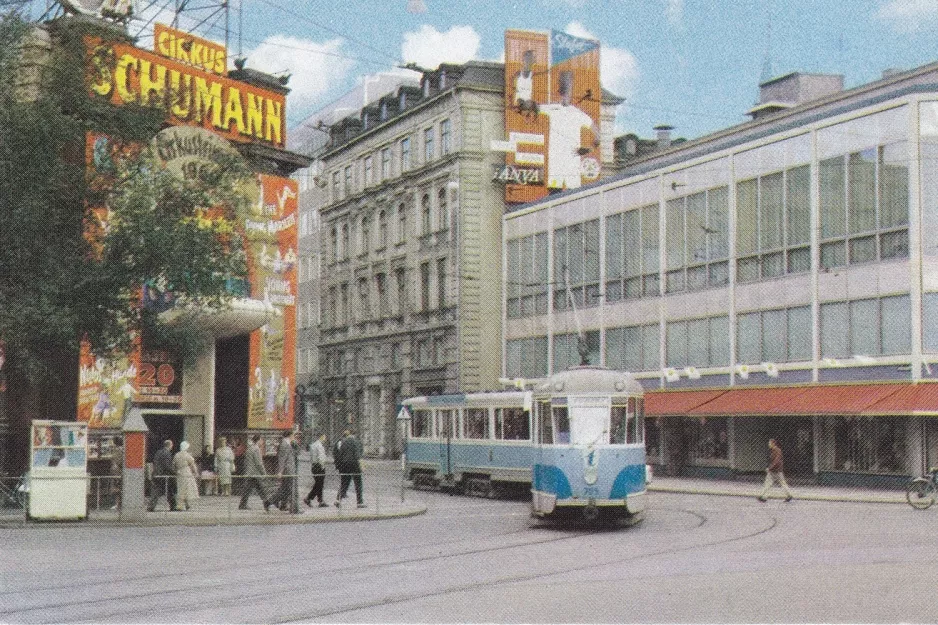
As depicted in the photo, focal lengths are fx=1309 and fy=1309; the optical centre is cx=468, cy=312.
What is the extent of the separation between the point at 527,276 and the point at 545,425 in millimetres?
36116

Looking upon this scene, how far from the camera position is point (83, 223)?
1100 inches

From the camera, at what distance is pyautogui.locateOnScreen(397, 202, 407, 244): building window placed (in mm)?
70500

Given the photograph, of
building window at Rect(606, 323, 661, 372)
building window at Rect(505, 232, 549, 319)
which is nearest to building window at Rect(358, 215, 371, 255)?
building window at Rect(505, 232, 549, 319)

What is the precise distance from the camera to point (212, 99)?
1438 inches

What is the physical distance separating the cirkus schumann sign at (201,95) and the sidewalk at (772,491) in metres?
16.1

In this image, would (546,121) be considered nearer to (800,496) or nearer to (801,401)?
(801,401)

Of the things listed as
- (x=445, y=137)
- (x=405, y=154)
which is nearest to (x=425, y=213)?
(x=405, y=154)

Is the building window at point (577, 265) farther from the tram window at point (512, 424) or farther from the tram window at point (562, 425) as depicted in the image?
the tram window at point (562, 425)

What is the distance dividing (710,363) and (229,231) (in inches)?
944

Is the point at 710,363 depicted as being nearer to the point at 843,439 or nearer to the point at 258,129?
the point at 843,439

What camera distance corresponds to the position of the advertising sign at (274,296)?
3706 centimetres

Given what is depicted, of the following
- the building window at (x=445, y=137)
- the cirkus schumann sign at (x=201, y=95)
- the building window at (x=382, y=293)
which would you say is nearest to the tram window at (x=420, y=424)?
the cirkus schumann sign at (x=201, y=95)

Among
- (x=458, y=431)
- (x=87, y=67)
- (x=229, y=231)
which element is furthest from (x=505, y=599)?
(x=458, y=431)

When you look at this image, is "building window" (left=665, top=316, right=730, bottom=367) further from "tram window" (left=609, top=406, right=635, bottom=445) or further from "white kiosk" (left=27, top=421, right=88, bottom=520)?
"white kiosk" (left=27, top=421, right=88, bottom=520)
